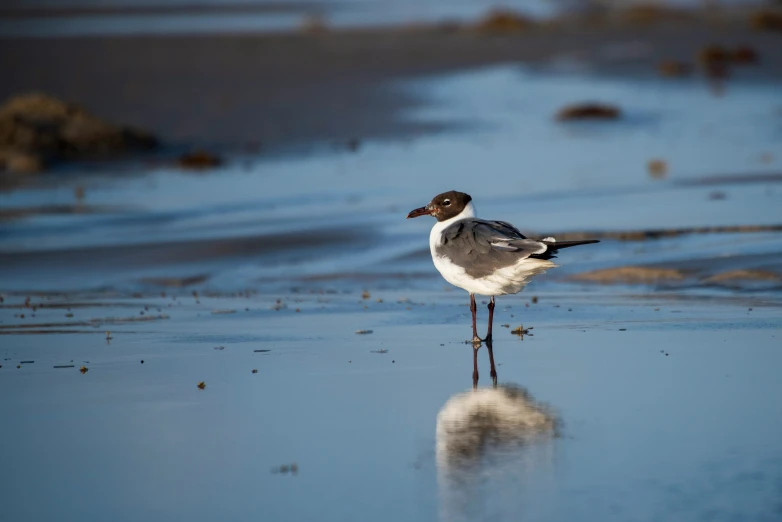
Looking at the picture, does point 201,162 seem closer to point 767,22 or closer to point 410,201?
point 410,201

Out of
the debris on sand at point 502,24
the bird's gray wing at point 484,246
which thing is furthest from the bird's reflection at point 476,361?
the debris on sand at point 502,24

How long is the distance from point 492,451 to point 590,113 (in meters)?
16.4

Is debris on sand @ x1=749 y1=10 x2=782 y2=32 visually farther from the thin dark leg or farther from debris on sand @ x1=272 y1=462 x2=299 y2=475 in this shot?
debris on sand @ x1=272 y1=462 x2=299 y2=475

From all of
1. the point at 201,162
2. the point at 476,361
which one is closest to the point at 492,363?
the point at 476,361

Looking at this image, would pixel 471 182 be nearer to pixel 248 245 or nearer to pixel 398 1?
pixel 248 245

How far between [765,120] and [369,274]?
11.6 meters

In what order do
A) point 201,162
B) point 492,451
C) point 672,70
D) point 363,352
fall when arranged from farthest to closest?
1. point 672,70
2. point 201,162
3. point 363,352
4. point 492,451

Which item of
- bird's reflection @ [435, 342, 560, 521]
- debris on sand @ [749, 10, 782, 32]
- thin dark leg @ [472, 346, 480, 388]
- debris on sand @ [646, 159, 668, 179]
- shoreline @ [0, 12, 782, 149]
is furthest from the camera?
debris on sand @ [749, 10, 782, 32]

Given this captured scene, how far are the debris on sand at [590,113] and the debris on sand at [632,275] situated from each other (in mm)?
11434

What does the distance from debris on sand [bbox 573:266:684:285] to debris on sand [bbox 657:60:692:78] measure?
17.1m

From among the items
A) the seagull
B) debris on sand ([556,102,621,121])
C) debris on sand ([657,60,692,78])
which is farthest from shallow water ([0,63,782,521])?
debris on sand ([657,60,692,78])

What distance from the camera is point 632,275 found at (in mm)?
10461

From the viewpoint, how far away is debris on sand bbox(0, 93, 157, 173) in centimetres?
1897

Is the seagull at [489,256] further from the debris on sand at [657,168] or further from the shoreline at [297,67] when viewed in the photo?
the shoreline at [297,67]
